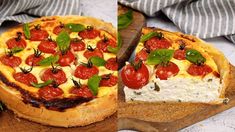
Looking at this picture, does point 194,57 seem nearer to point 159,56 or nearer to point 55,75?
point 159,56

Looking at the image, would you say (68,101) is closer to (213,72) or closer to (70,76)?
(70,76)

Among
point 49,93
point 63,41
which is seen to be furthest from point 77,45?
point 49,93

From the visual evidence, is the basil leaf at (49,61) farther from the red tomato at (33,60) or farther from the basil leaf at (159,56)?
the basil leaf at (159,56)

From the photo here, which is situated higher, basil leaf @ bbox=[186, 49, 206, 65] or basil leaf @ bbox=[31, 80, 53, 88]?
basil leaf @ bbox=[186, 49, 206, 65]

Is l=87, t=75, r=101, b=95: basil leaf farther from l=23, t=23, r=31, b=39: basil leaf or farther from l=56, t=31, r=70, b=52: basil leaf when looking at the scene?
l=23, t=23, r=31, b=39: basil leaf

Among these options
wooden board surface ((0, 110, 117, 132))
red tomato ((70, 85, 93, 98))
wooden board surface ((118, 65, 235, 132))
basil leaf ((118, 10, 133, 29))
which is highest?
basil leaf ((118, 10, 133, 29))

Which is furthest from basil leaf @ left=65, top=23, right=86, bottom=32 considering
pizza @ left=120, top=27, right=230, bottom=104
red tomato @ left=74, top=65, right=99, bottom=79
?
pizza @ left=120, top=27, right=230, bottom=104
